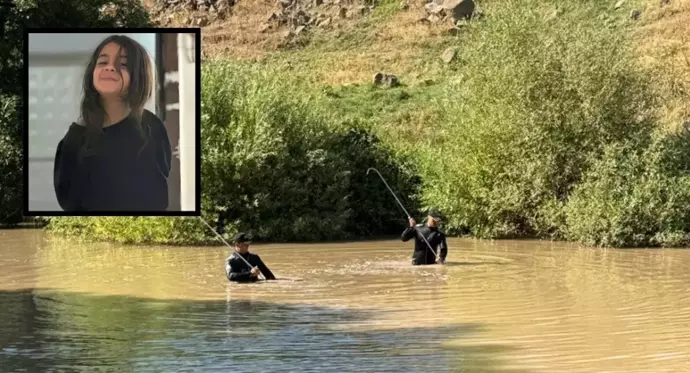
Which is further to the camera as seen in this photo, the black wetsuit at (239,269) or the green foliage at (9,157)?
the green foliage at (9,157)

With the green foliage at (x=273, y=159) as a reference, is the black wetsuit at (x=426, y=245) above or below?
below

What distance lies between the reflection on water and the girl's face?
16.7 ft

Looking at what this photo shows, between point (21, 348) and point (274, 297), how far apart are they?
532 centimetres

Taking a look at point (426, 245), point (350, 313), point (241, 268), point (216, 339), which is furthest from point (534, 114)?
point (216, 339)

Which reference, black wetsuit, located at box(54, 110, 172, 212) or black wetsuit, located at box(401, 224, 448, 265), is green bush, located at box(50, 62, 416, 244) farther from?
black wetsuit, located at box(54, 110, 172, 212)

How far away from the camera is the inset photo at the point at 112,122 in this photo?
7.70 metres

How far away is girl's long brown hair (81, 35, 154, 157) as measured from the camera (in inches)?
303

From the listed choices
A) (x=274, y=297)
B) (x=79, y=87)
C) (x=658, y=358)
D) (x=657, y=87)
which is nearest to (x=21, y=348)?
(x=274, y=297)

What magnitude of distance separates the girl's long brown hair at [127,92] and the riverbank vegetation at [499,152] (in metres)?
19.3

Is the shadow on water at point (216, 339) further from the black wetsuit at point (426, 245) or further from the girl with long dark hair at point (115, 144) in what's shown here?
the black wetsuit at point (426, 245)

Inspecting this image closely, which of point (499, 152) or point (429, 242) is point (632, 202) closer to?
point (499, 152)

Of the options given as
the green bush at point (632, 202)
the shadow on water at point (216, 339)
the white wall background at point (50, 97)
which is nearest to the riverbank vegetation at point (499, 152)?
the green bush at point (632, 202)

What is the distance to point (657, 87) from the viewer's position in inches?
1133

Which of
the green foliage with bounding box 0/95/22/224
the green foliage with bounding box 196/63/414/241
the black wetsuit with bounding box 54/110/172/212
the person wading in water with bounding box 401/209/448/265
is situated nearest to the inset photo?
the black wetsuit with bounding box 54/110/172/212
